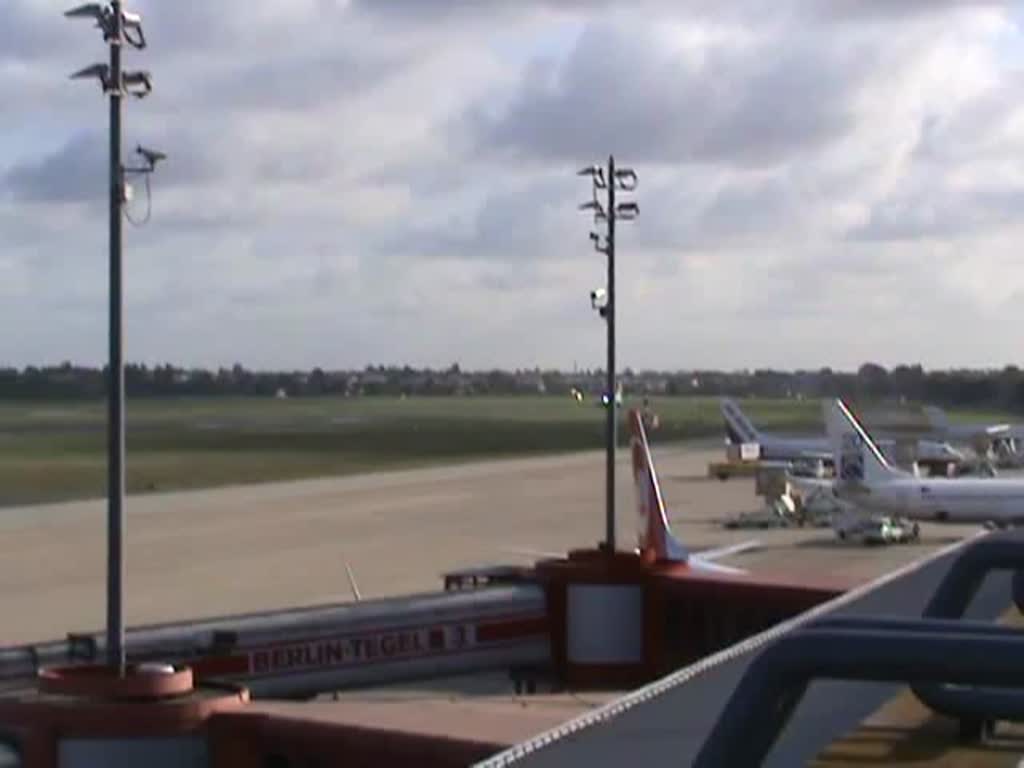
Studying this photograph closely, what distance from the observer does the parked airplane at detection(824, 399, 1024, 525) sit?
203 ft

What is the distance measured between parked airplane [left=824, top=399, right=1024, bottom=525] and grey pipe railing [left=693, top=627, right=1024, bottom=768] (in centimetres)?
5921

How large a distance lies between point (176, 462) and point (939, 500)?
203ft

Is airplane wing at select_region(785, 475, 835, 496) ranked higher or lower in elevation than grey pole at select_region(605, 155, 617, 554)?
lower

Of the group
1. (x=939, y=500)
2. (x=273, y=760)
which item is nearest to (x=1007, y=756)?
(x=273, y=760)

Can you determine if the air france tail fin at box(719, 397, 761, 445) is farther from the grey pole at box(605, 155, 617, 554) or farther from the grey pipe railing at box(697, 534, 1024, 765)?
the grey pipe railing at box(697, 534, 1024, 765)

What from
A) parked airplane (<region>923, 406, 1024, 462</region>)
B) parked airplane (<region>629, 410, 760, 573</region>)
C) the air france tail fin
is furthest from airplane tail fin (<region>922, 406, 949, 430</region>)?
parked airplane (<region>629, 410, 760, 573</region>)

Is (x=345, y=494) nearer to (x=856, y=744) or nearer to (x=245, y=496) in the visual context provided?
(x=245, y=496)

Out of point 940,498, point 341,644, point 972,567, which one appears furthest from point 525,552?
point 972,567

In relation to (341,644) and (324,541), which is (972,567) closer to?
(341,644)

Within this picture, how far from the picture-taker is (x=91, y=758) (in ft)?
54.2

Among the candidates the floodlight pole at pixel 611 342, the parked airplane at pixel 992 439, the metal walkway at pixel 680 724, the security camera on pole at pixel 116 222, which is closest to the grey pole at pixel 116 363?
the security camera on pole at pixel 116 222

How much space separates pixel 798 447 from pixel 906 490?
41317 mm

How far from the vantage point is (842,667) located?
12.2ft

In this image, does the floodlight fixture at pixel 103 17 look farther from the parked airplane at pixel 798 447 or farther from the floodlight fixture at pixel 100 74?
the parked airplane at pixel 798 447
